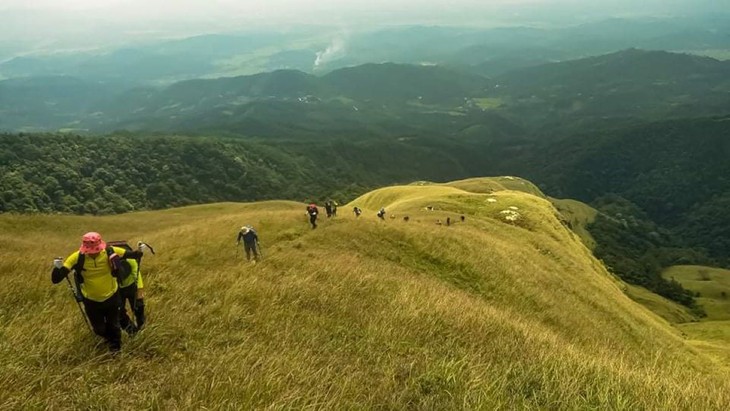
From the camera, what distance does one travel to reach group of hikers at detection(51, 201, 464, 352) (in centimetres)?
811

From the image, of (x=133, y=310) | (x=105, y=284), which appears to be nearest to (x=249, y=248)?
(x=133, y=310)

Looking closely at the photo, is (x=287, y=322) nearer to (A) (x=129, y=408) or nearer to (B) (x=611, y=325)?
(A) (x=129, y=408)

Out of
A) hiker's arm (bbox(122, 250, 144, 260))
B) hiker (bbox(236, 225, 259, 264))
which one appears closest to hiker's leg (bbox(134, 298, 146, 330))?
hiker's arm (bbox(122, 250, 144, 260))

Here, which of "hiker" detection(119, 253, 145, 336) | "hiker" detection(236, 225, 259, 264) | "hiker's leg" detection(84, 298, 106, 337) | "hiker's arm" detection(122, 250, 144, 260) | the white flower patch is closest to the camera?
"hiker's leg" detection(84, 298, 106, 337)

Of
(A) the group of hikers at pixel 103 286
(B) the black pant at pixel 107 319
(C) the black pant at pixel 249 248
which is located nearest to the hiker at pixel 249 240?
(C) the black pant at pixel 249 248

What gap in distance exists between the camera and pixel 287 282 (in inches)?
507

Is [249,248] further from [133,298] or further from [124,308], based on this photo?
[124,308]

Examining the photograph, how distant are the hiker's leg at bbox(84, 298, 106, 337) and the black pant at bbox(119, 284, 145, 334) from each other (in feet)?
1.38

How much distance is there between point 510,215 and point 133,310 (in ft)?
147

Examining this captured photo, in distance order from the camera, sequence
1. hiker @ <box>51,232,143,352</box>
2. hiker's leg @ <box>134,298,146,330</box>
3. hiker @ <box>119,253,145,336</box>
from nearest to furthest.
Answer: hiker @ <box>51,232,143,352</box>
hiker @ <box>119,253,145,336</box>
hiker's leg @ <box>134,298,146,330</box>

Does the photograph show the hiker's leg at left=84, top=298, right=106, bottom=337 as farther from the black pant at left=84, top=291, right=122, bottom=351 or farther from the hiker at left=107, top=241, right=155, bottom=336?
the hiker at left=107, top=241, right=155, bottom=336

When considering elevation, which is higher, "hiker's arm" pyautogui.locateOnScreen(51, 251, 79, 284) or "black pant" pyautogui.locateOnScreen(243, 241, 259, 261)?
"hiker's arm" pyautogui.locateOnScreen(51, 251, 79, 284)

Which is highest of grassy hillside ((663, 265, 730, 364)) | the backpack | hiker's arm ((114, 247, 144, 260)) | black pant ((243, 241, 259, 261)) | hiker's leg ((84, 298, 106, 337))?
hiker's arm ((114, 247, 144, 260))

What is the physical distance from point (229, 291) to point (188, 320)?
1.84 meters
